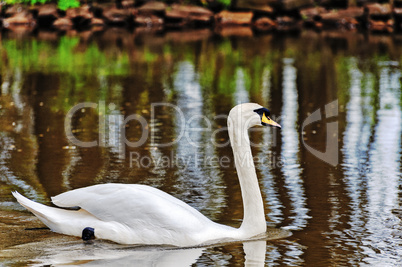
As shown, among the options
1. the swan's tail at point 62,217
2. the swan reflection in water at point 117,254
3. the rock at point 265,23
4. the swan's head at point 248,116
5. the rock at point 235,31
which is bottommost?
the swan reflection in water at point 117,254

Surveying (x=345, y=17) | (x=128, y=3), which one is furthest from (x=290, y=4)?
(x=128, y=3)

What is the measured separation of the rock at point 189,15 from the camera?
3581cm

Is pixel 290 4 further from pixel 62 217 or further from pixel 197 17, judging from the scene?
pixel 62 217

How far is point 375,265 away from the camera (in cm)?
614

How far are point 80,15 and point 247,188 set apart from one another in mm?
30353

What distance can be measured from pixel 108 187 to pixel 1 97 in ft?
29.7

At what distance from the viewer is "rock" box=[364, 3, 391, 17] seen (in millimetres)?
34781

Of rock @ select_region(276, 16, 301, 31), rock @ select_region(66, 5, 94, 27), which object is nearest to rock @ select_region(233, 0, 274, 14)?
rock @ select_region(276, 16, 301, 31)

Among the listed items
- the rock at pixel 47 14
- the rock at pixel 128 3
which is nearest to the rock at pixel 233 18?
the rock at pixel 128 3

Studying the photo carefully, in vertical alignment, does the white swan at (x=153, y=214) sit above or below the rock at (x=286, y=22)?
below

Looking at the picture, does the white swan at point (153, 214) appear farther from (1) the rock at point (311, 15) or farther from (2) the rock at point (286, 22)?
(1) the rock at point (311, 15)

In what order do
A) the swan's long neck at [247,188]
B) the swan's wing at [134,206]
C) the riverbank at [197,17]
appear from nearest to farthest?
the swan's wing at [134,206] < the swan's long neck at [247,188] < the riverbank at [197,17]

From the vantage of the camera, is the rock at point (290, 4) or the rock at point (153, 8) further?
the rock at point (153, 8)

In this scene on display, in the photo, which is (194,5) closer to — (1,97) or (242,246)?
(1,97)
